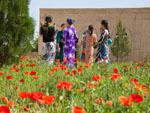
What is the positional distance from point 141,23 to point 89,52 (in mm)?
19845

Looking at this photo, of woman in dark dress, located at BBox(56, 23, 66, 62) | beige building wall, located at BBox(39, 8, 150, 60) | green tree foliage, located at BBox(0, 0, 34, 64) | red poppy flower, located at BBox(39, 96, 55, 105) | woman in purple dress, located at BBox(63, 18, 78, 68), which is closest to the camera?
red poppy flower, located at BBox(39, 96, 55, 105)

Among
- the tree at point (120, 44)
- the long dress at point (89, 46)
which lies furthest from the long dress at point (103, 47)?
the tree at point (120, 44)

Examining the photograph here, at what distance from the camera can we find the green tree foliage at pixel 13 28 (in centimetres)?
1037

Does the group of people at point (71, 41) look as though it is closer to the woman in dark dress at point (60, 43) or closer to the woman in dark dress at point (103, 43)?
the woman in dark dress at point (103, 43)

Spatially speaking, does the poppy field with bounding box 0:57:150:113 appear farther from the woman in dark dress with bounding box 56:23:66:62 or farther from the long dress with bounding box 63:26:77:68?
the woman in dark dress with bounding box 56:23:66:62

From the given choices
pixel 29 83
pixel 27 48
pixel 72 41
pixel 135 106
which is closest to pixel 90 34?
pixel 72 41

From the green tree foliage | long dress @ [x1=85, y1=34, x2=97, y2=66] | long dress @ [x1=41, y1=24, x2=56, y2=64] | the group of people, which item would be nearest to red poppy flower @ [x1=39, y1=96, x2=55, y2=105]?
the green tree foliage

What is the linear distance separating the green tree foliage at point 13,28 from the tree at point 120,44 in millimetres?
21622

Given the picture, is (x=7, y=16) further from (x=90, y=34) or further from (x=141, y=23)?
(x=141, y=23)

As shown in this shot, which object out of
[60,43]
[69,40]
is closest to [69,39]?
[69,40]

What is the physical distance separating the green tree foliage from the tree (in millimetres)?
21622

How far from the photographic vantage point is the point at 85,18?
35031 mm

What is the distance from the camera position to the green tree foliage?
10.4 metres

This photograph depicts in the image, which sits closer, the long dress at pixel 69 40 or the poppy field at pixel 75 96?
the poppy field at pixel 75 96
